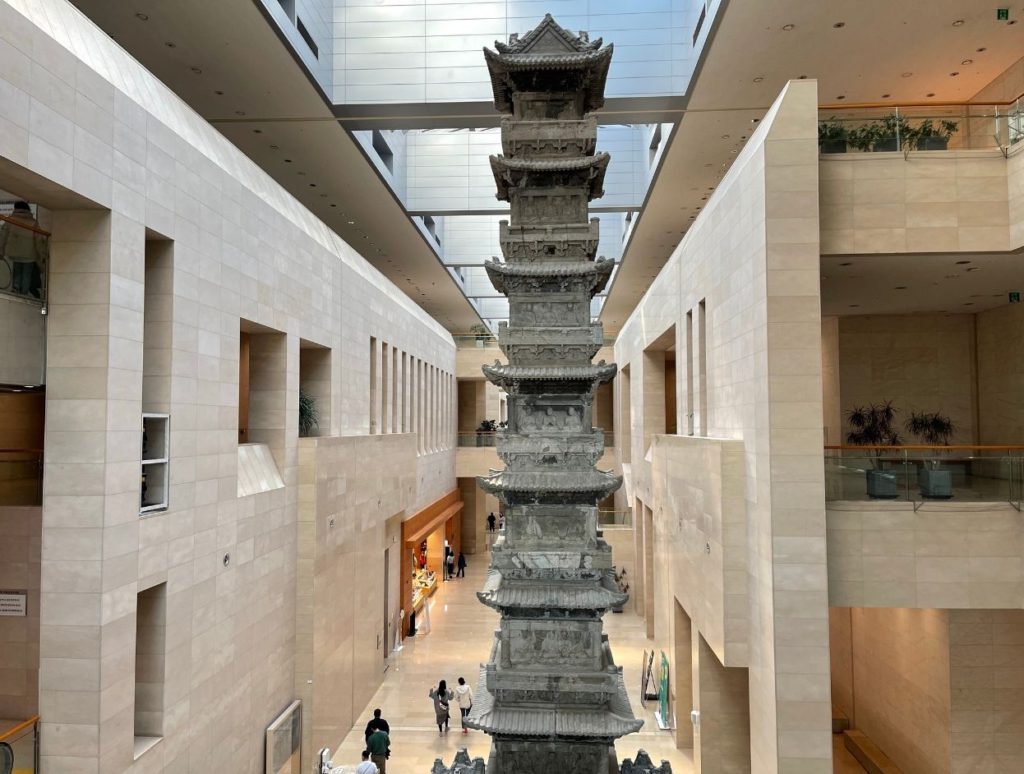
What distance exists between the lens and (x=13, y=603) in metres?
9.73

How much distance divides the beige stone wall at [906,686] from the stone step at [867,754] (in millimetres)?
143

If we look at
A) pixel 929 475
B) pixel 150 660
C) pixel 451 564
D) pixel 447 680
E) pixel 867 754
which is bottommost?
pixel 447 680

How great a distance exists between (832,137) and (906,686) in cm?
1145

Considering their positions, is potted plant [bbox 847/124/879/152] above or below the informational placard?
above

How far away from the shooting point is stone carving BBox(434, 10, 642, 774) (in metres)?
11.8

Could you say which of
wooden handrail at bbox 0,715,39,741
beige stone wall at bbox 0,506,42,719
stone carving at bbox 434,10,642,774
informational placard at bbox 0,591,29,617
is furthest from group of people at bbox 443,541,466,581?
wooden handrail at bbox 0,715,39,741

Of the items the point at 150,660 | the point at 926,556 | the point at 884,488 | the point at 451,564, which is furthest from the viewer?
the point at 451,564

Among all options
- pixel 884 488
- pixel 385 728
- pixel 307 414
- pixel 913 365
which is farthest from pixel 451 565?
pixel 884 488

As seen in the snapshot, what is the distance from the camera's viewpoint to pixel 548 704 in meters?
11.9

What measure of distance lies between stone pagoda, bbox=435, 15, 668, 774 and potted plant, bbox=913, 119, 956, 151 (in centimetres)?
546

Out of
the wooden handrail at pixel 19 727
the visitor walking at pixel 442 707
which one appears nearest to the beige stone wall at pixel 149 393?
the wooden handrail at pixel 19 727

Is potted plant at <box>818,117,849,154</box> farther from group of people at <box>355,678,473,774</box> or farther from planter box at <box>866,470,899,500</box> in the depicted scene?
group of people at <box>355,678,473,774</box>

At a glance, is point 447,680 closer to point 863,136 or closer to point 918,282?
point 918,282

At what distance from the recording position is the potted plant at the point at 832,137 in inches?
492
